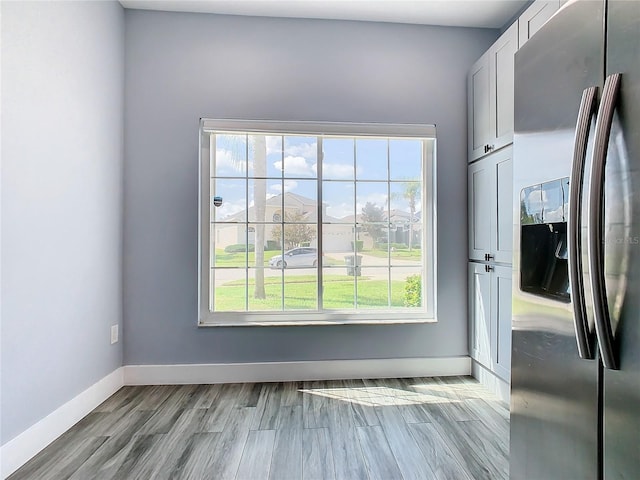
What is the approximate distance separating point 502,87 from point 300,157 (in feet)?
4.60

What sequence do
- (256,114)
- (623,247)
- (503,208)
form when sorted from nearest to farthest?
1. (623,247)
2. (503,208)
3. (256,114)

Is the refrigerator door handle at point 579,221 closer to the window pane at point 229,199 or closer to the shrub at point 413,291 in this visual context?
the shrub at point 413,291

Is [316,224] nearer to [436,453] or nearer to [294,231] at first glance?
[294,231]

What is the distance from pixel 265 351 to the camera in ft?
8.01

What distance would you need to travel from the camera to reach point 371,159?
2.58 metres

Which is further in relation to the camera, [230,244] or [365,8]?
[230,244]

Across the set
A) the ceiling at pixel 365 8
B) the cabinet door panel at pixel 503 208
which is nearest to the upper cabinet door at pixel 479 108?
the cabinet door panel at pixel 503 208

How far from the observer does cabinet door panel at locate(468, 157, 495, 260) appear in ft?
7.30

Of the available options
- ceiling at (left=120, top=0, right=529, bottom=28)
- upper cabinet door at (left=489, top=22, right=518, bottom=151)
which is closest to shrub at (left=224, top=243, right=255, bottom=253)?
ceiling at (left=120, top=0, right=529, bottom=28)

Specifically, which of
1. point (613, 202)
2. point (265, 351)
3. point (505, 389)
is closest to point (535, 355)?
point (613, 202)

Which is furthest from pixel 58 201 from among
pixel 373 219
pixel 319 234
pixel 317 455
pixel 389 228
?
pixel 389 228

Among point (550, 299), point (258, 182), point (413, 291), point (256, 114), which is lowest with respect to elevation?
point (413, 291)

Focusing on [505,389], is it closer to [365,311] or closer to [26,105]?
[365,311]

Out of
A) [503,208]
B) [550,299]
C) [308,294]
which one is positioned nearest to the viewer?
[550,299]
